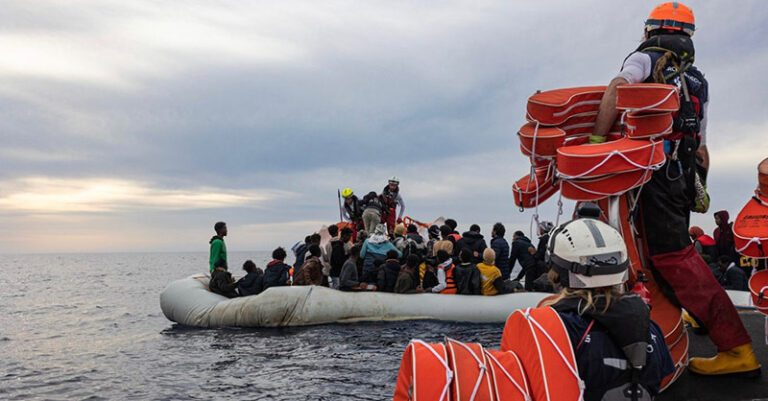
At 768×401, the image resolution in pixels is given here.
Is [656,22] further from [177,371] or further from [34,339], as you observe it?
[34,339]

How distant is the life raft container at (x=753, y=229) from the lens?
13.1 feet

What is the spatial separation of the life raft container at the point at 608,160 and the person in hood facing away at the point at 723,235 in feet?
32.0

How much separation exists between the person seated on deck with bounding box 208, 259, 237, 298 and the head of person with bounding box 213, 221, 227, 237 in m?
0.59

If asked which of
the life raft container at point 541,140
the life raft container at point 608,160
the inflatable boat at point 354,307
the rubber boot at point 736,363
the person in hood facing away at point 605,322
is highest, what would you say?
the life raft container at point 541,140

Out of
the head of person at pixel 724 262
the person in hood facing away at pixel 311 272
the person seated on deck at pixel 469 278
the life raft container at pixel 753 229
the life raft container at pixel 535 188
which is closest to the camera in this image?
the life raft container at pixel 753 229

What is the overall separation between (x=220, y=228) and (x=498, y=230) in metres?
6.28

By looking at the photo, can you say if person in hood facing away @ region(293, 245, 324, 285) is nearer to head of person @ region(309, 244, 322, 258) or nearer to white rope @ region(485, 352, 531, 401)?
head of person @ region(309, 244, 322, 258)

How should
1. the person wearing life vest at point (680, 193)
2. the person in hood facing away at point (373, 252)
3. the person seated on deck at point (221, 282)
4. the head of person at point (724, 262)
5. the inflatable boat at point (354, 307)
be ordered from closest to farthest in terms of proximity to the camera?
1. the person wearing life vest at point (680, 193)
2. the inflatable boat at point (354, 307)
3. the head of person at point (724, 262)
4. the person in hood facing away at point (373, 252)
5. the person seated on deck at point (221, 282)

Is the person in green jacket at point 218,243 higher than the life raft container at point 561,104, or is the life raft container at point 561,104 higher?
the life raft container at point 561,104

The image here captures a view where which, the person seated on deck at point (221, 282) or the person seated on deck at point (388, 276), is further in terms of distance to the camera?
the person seated on deck at point (221, 282)

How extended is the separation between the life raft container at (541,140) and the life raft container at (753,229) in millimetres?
1492

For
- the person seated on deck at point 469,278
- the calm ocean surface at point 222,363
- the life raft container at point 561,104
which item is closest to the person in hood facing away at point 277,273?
the calm ocean surface at point 222,363

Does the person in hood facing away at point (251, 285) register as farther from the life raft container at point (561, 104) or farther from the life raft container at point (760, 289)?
the life raft container at point (760, 289)

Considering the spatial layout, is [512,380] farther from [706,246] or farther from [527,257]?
[706,246]
